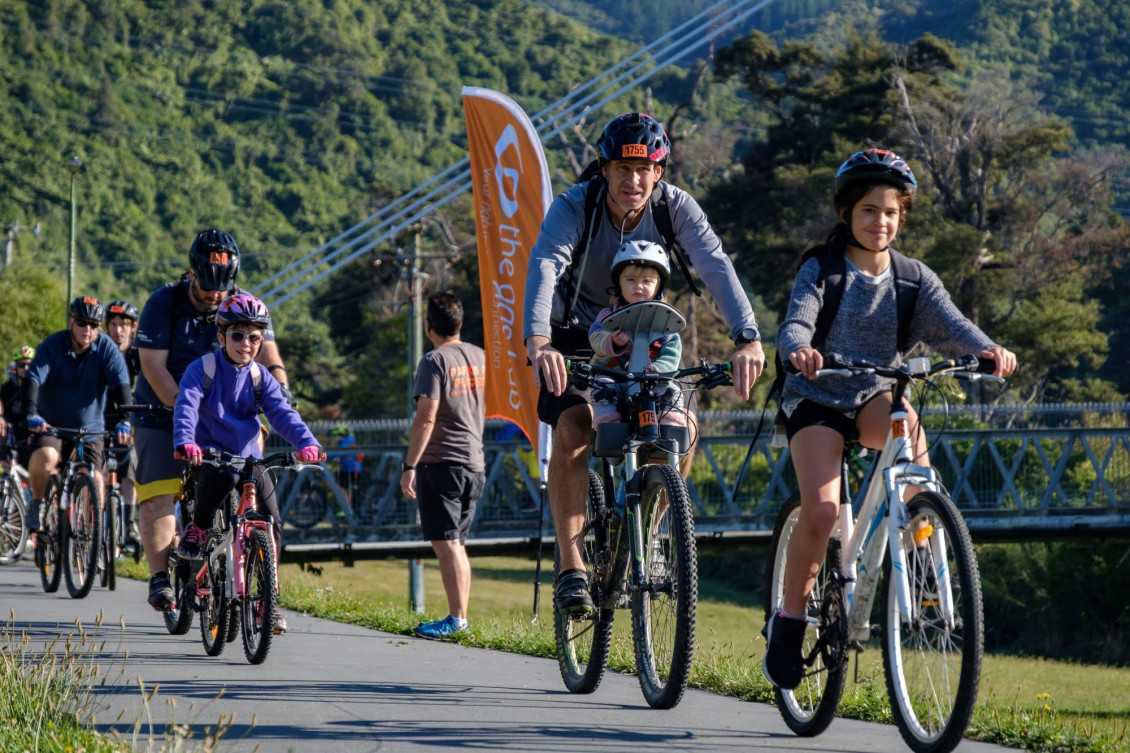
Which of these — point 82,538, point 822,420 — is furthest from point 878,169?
point 82,538

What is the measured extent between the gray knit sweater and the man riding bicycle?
0.47 m

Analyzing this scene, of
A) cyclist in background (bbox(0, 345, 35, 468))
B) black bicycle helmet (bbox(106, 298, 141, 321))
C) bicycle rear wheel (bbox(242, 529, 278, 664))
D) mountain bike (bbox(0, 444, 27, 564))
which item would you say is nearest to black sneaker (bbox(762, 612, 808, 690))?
bicycle rear wheel (bbox(242, 529, 278, 664))

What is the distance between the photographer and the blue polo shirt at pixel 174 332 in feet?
26.0

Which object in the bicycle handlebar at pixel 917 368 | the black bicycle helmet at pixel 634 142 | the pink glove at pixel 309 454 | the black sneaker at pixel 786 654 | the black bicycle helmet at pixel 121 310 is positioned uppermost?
the black bicycle helmet at pixel 121 310

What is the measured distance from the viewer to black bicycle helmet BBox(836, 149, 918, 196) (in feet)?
16.1

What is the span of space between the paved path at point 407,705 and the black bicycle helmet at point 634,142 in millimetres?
1942

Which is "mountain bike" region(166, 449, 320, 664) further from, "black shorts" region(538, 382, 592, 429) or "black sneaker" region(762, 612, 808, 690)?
"black sneaker" region(762, 612, 808, 690)

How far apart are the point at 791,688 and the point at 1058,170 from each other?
1792 inches

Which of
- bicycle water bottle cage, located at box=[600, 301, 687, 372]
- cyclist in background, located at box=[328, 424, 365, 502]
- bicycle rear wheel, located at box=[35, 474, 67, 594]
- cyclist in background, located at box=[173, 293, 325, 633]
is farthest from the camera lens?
cyclist in background, located at box=[328, 424, 365, 502]

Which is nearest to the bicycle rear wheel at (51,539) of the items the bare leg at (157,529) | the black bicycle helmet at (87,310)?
the black bicycle helmet at (87,310)

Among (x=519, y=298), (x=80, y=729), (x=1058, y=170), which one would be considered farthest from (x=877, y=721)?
(x=1058, y=170)

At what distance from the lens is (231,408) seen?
7.31m

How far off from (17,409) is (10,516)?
3.39 ft

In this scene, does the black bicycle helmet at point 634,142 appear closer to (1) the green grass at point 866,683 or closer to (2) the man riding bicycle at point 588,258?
(2) the man riding bicycle at point 588,258
